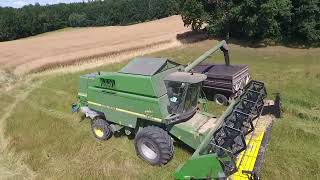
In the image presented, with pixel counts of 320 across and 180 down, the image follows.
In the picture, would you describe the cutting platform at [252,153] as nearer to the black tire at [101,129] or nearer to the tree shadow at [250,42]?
the black tire at [101,129]

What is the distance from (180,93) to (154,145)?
1.56 m

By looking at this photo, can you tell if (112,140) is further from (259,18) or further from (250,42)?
(250,42)

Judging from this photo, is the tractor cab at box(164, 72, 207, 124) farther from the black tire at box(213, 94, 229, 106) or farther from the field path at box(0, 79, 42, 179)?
the black tire at box(213, 94, 229, 106)

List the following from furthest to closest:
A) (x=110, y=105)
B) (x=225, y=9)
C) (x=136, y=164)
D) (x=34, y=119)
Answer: (x=225, y=9) → (x=34, y=119) → (x=110, y=105) → (x=136, y=164)

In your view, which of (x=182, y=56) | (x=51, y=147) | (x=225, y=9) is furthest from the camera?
(x=225, y=9)

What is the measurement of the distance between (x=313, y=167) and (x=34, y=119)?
10.3 meters

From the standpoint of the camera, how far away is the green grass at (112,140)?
32.9 ft

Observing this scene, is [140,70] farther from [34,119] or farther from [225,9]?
[225,9]

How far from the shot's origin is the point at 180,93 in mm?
9984

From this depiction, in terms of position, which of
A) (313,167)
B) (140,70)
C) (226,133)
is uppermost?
(140,70)

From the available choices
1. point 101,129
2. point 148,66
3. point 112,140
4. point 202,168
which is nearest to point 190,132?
point 202,168

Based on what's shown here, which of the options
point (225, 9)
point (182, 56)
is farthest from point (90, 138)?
point (225, 9)

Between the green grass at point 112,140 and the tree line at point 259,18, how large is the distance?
284 inches

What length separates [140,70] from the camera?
10438 mm
